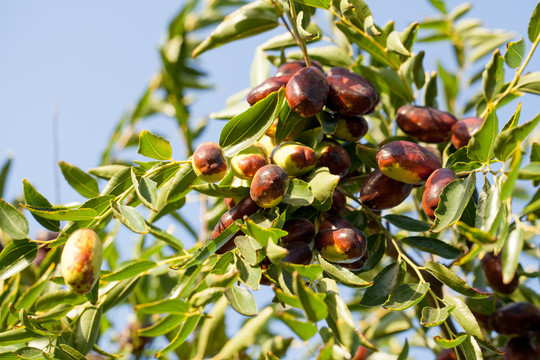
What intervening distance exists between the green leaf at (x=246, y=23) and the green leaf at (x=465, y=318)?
101 cm

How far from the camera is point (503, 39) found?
2.45 metres

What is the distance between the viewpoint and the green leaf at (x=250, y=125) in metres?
1.28

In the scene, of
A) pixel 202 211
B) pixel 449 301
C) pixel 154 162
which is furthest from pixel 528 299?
pixel 154 162

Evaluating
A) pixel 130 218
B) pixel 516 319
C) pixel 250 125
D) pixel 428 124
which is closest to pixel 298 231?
pixel 250 125

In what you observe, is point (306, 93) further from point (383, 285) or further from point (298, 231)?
point (383, 285)

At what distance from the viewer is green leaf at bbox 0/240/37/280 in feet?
4.13

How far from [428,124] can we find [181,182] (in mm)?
737

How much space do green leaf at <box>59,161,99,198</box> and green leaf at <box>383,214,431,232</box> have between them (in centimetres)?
82

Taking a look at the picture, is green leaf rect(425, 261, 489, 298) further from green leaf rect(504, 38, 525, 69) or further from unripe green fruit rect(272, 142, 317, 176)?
green leaf rect(504, 38, 525, 69)

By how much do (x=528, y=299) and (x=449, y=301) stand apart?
0.98 meters

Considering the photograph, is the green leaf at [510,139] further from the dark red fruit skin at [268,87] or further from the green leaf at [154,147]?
the green leaf at [154,147]

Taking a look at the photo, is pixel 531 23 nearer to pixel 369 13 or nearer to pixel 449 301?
pixel 369 13

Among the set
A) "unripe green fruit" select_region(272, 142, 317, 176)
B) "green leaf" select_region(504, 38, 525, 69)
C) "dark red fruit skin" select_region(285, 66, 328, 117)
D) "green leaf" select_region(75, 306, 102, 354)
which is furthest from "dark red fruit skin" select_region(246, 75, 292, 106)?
"green leaf" select_region(75, 306, 102, 354)

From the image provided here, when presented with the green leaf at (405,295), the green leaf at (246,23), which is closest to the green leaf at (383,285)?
the green leaf at (405,295)
